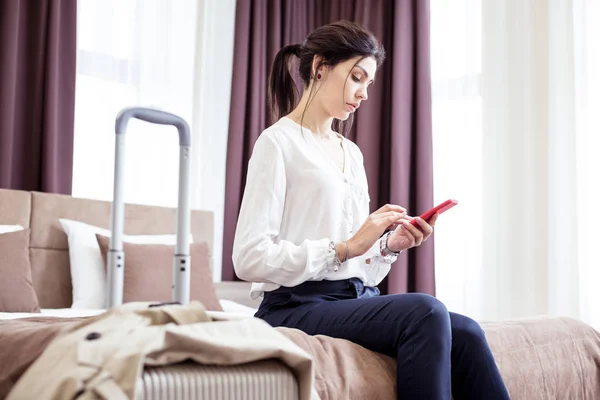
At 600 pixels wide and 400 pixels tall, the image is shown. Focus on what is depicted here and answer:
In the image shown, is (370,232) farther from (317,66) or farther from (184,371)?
(184,371)

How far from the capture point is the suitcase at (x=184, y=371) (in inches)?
38.3

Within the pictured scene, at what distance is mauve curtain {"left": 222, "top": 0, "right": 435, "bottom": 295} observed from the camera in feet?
13.8

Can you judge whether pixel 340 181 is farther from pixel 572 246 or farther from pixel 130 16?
pixel 130 16

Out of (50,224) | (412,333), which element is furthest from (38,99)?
(412,333)

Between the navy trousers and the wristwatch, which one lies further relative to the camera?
the wristwatch

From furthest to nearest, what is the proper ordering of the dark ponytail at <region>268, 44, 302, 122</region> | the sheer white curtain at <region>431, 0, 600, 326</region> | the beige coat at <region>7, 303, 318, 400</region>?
1. the sheer white curtain at <region>431, 0, 600, 326</region>
2. the dark ponytail at <region>268, 44, 302, 122</region>
3. the beige coat at <region>7, 303, 318, 400</region>

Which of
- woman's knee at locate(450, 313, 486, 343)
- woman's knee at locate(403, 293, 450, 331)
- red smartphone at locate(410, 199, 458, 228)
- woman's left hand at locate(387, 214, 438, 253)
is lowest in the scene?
woman's knee at locate(450, 313, 486, 343)

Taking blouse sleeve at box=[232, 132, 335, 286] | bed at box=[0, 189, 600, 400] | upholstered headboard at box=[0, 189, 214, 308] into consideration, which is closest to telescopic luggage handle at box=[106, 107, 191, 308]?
bed at box=[0, 189, 600, 400]

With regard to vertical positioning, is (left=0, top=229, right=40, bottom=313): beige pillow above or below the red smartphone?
below

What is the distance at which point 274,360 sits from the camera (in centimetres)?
108

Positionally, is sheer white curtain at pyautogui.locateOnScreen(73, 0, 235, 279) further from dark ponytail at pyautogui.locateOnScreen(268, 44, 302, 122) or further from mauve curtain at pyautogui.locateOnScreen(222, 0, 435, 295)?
dark ponytail at pyautogui.locateOnScreen(268, 44, 302, 122)

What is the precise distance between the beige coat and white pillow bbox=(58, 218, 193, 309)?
2.30 meters

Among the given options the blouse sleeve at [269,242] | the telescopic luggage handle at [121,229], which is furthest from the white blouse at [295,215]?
the telescopic luggage handle at [121,229]

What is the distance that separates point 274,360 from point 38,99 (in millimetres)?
3002
